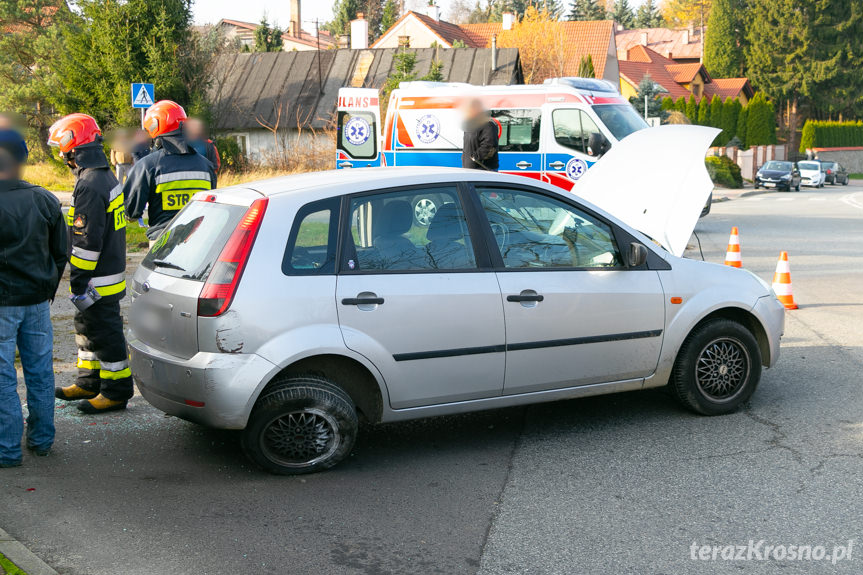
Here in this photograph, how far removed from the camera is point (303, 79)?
40500 millimetres

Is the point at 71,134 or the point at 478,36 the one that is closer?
the point at 71,134

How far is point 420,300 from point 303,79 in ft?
122

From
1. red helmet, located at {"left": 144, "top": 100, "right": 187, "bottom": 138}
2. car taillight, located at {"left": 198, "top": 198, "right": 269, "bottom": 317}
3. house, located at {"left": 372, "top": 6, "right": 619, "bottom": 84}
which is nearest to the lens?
car taillight, located at {"left": 198, "top": 198, "right": 269, "bottom": 317}

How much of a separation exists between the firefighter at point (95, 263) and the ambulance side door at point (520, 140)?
9.78 m

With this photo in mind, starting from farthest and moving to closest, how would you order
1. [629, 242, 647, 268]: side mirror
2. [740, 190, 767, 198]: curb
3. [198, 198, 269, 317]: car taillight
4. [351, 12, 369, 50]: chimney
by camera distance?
[351, 12, 369, 50]: chimney → [740, 190, 767, 198]: curb → [629, 242, 647, 268]: side mirror → [198, 198, 269, 317]: car taillight

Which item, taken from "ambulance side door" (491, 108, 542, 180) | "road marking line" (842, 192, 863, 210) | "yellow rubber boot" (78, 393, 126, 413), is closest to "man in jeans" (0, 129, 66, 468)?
"yellow rubber boot" (78, 393, 126, 413)

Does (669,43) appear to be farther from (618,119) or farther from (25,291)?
(25,291)

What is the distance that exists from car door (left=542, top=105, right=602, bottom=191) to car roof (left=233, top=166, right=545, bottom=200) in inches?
387

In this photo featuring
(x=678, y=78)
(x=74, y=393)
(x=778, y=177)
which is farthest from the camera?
(x=678, y=78)

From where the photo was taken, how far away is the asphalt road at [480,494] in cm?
402

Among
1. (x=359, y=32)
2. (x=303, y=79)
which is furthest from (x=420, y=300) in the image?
(x=359, y=32)

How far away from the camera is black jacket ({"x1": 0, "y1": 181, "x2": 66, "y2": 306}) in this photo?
5.11 meters

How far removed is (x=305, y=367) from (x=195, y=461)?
3.13 ft

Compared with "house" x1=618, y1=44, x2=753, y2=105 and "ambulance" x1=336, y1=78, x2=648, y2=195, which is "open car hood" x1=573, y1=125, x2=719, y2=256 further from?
"house" x1=618, y1=44, x2=753, y2=105
